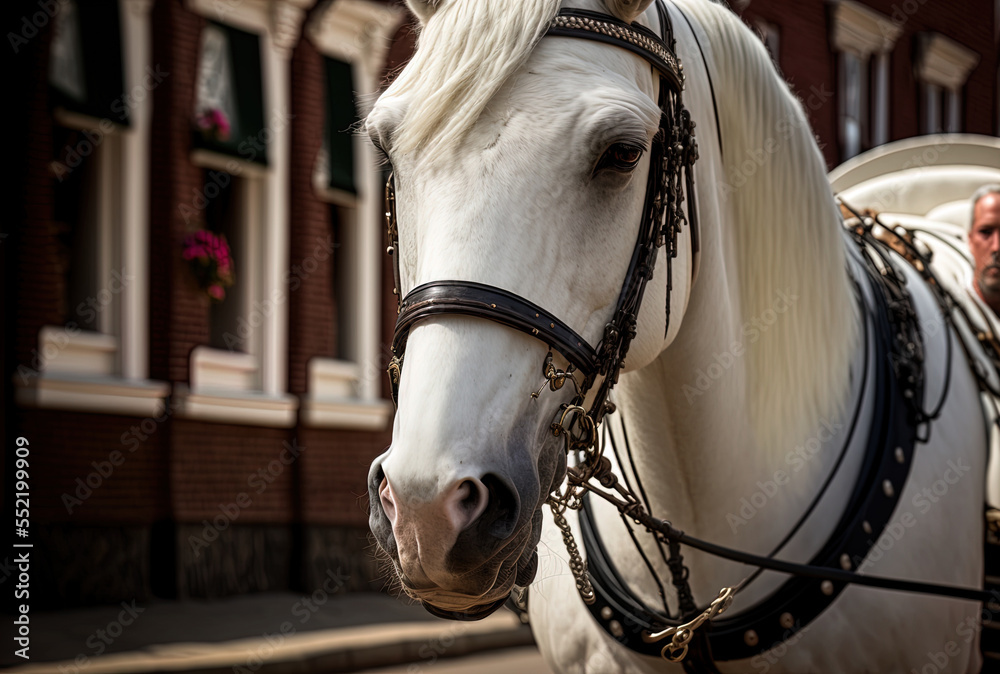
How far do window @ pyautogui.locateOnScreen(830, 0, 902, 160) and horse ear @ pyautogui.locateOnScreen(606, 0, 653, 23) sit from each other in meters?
17.2

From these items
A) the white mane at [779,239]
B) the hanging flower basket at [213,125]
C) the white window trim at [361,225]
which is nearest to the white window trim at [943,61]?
the white window trim at [361,225]

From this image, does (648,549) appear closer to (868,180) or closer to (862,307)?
(862,307)

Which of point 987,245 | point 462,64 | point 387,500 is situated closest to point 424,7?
point 462,64

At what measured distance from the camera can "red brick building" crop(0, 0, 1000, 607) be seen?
8672 millimetres

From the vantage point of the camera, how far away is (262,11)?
1098 cm

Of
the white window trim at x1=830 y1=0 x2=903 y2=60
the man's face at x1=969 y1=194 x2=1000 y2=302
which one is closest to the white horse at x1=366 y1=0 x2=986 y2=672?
the man's face at x1=969 y1=194 x2=1000 y2=302

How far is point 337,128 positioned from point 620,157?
1013 centimetres

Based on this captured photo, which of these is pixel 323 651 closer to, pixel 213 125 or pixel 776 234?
pixel 213 125

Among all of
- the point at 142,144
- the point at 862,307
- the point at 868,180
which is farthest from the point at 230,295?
the point at 862,307

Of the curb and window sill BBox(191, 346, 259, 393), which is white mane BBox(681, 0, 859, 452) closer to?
the curb

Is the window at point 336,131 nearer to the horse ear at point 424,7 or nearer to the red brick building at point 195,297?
the red brick building at point 195,297

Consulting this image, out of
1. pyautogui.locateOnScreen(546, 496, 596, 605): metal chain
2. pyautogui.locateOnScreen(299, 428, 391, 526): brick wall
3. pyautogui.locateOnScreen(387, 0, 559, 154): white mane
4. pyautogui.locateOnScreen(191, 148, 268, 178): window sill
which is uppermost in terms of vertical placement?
pyautogui.locateOnScreen(191, 148, 268, 178): window sill

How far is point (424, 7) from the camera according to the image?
196 cm

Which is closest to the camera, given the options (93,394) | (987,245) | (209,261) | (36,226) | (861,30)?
(987,245)
